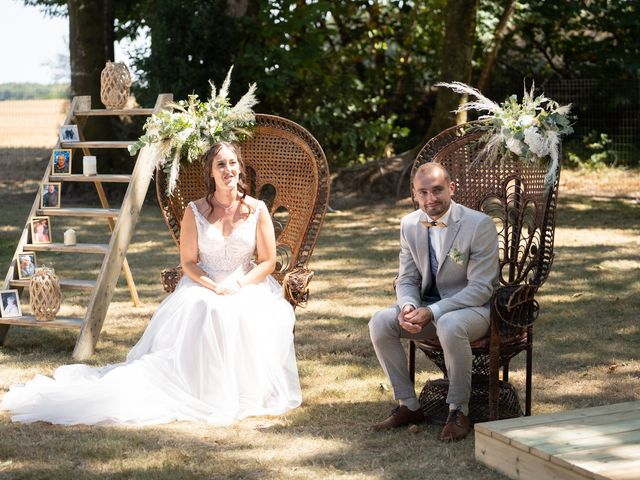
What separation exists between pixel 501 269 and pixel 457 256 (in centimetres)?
55

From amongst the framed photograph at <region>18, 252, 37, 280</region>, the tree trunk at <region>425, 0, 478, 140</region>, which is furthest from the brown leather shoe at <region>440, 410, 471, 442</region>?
the tree trunk at <region>425, 0, 478, 140</region>

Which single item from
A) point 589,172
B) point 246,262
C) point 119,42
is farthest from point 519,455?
point 119,42

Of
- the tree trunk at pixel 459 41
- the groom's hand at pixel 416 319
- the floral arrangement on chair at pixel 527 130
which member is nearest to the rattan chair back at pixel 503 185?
the floral arrangement on chair at pixel 527 130

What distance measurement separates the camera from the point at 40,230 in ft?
22.6

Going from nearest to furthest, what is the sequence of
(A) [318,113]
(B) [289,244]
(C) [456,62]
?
1. (B) [289,244]
2. (C) [456,62]
3. (A) [318,113]

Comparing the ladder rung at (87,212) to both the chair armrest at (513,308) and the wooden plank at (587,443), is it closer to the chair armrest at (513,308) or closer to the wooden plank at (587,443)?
the chair armrest at (513,308)

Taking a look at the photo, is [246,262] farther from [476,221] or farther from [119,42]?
[119,42]

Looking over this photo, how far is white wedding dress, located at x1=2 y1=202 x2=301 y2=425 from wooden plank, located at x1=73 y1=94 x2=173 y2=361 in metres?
0.81

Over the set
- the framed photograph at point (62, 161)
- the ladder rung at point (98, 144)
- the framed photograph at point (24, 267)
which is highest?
the ladder rung at point (98, 144)

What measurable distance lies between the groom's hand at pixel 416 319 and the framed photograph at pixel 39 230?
329 cm

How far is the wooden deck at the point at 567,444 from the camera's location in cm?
360

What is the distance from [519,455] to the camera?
3938 millimetres

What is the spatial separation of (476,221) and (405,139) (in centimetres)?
1309

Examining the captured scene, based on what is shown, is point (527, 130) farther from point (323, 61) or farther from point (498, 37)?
point (323, 61)
